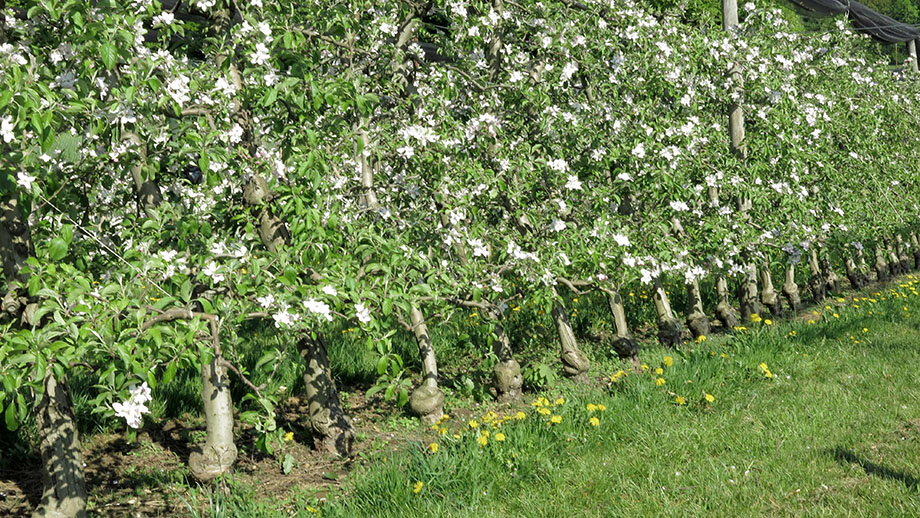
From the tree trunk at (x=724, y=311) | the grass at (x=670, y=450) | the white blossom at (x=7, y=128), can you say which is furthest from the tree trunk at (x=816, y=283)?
the white blossom at (x=7, y=128)

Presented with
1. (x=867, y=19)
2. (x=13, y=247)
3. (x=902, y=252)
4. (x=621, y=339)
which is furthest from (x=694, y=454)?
(x=867, y=19)

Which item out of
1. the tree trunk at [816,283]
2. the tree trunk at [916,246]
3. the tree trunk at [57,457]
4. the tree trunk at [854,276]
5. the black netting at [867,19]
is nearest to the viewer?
the tree trunk at [57,457]

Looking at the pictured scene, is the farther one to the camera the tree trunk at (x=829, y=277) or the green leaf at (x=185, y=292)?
the tree trunk at (x=829, y=277)

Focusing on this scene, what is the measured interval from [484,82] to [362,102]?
7.97ft

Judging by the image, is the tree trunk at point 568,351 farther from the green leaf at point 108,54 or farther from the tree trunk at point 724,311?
the green leaf at point 108,54

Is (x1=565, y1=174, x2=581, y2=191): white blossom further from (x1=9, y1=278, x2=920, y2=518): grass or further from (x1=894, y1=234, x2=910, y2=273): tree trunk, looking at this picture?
(x1=894, y1=234, x2=910, y2=273): tree trunk

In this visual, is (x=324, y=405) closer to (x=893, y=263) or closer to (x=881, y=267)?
(x=881, y=267)

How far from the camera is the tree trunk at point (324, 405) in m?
4.79

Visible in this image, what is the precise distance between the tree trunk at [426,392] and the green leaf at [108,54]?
3028 mm

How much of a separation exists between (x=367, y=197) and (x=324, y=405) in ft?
4.52

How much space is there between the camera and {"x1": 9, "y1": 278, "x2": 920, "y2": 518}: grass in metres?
3.64

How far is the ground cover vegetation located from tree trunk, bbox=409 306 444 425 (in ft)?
0.07

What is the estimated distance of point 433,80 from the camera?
17.2 ft

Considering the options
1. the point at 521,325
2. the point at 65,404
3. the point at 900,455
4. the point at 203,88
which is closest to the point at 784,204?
the point at 521,325
